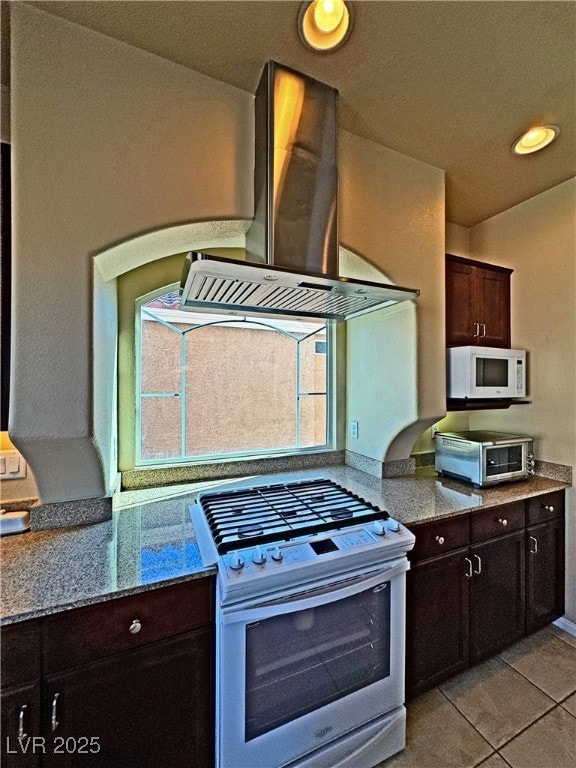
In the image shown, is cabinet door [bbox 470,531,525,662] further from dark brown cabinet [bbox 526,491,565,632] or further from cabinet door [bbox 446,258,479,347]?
cabinet door [bbox 446,258,479,347]

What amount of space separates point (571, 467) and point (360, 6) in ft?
8.38

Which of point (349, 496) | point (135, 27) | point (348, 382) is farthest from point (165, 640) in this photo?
point (135, 27)

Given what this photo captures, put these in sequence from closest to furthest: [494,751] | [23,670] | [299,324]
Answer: [23,670] → [494,751] → [299,324]

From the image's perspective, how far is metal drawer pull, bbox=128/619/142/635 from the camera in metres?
1.03

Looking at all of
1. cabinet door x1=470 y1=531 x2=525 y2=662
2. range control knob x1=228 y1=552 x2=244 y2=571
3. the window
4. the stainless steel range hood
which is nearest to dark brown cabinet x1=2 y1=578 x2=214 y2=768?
range control knob x1=228 y1=552 x2=244 y2=571

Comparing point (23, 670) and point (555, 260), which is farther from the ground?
point (555, 260)

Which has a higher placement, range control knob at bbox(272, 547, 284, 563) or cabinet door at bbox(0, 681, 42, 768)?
range control knob at bbox(272, 547, 284, 563)

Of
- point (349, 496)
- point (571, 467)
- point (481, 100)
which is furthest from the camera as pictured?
point (571, 467)

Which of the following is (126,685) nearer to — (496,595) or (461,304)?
(496,595)

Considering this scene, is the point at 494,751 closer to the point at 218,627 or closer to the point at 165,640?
the point at 218,627

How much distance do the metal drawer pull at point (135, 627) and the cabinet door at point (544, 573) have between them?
205 centimetres

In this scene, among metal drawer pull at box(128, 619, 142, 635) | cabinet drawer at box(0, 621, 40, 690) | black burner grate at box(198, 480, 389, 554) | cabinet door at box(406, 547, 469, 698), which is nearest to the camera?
cabinet drawer at box(0, 621, 40, 690)

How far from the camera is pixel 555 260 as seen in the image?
2.21 meters

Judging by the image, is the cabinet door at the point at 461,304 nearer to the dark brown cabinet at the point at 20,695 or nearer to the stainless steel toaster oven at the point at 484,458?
the stainless steel toaster oven at the point at 484,458
